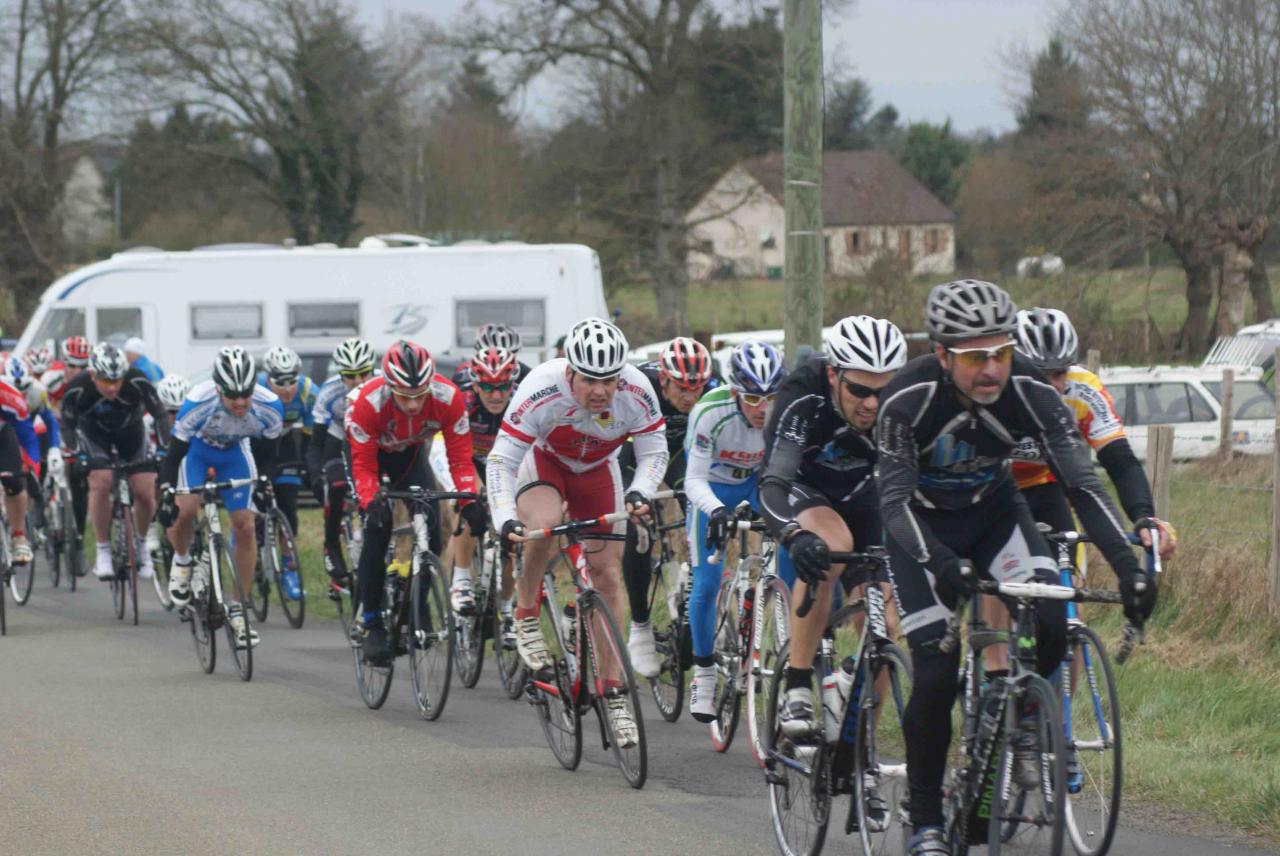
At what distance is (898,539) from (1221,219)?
28.3 metres

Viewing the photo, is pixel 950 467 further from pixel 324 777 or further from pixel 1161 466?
pixel 1161 466

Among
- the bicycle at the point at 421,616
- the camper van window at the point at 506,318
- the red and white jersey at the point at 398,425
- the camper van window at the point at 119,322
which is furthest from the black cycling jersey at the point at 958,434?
the camper van window at the point at 119,322

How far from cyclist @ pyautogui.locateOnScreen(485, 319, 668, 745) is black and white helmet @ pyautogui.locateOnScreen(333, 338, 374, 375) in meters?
4.46

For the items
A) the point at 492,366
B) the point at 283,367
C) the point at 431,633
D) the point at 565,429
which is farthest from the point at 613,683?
the point at 283,367

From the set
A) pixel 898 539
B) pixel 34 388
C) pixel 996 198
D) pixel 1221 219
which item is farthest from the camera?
pixel 996 198

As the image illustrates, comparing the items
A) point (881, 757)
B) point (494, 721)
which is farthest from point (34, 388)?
point (881, 757)

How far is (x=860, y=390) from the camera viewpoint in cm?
647

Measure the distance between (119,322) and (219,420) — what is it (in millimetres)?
16360

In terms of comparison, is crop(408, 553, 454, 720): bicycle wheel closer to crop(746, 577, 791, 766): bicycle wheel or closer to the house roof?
crop(746, 577, 791, 766): bicycle wheel

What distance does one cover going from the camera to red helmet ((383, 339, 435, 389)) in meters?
9.37

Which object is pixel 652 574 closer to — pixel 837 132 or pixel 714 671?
pixel 714 671

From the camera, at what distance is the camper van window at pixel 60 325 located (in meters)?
26.8

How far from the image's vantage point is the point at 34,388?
16.2m

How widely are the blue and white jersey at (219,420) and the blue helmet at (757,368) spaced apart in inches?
184
